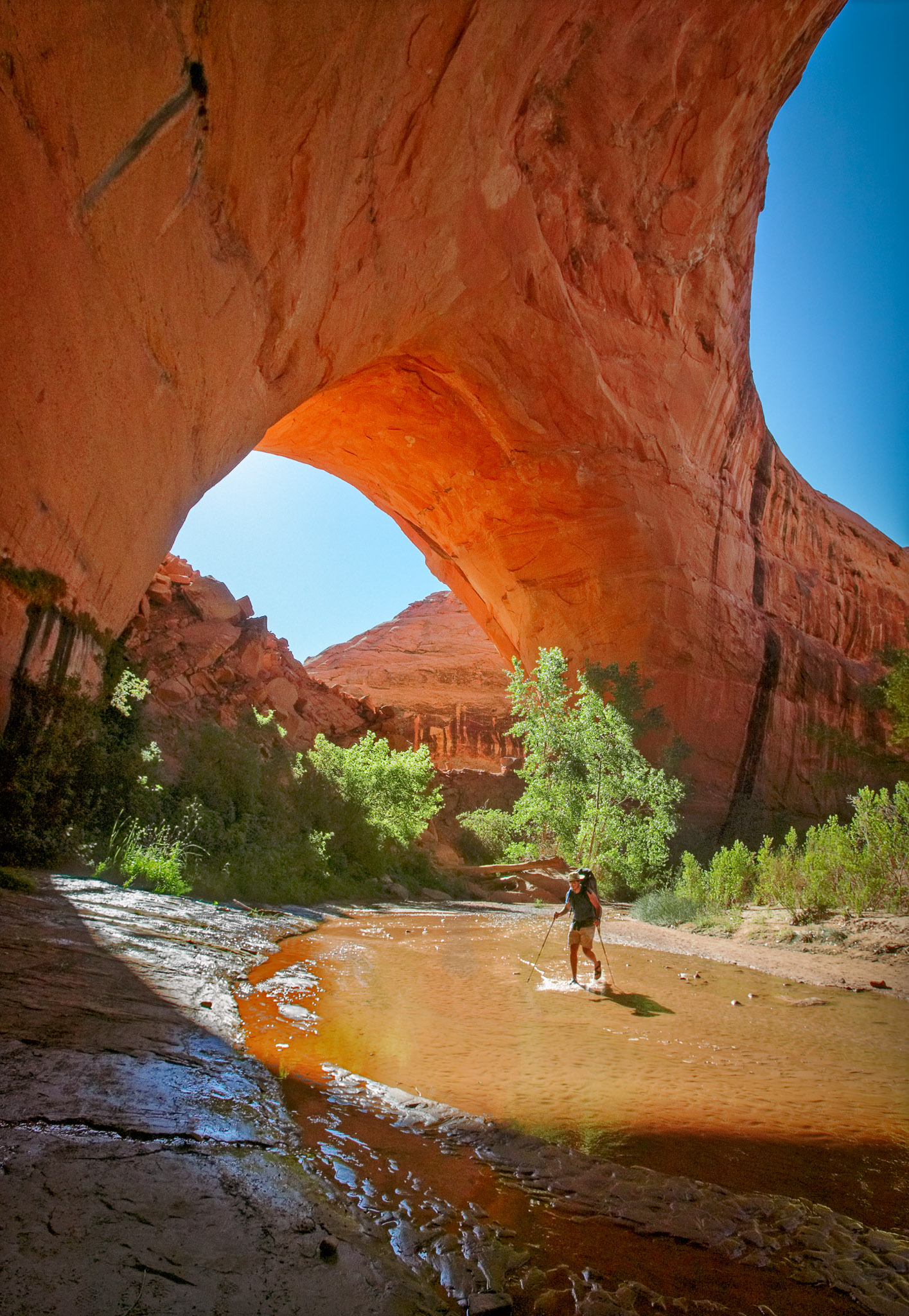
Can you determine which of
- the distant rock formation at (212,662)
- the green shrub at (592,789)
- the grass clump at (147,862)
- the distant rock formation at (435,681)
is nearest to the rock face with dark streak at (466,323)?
the grass clump at (147,862)

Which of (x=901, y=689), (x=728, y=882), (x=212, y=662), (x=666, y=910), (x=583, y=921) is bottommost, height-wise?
(x=666, y=910)

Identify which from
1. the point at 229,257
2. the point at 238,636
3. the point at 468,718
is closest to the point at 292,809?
the point at 238,636

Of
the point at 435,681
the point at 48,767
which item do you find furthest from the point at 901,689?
the point at 435,681

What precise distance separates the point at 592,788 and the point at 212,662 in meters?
10.9

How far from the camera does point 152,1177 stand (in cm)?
164

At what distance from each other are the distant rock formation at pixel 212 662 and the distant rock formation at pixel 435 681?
3.73 metres

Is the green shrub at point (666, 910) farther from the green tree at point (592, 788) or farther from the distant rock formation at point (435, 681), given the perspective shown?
the distant rock formation at point (435, 681)

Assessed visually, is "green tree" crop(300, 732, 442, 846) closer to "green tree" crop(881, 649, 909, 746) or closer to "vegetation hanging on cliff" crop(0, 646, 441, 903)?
"vegetation hanging on cliff" crop(0, 646, 441, 903)

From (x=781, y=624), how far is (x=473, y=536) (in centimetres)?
1095

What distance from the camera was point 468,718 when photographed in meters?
38.4

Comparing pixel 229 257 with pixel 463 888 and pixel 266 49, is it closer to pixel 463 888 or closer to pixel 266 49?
pixel 266 49

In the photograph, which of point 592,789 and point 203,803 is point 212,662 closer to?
point 203,803

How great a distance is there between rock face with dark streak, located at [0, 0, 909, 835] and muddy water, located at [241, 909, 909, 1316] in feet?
16.0

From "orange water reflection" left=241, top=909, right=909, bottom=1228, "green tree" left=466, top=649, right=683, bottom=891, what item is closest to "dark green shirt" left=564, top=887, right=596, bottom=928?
"orange water reflection" left=241, top=909, right=909, bottom=1228
